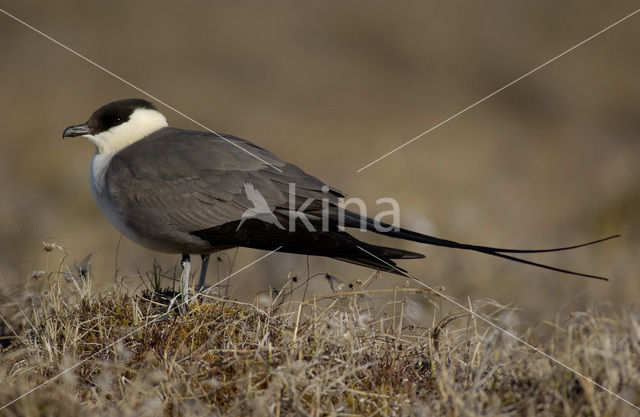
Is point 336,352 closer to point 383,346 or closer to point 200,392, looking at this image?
point 383,346

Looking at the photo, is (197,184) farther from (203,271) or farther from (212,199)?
(203,271)

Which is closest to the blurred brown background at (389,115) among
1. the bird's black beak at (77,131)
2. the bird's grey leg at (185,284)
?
the bird's black beak at (77,131)

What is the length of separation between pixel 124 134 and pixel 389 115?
9.32 metres

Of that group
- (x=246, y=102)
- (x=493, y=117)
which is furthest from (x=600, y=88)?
(x=246, y=102)

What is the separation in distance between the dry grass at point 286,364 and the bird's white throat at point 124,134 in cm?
107

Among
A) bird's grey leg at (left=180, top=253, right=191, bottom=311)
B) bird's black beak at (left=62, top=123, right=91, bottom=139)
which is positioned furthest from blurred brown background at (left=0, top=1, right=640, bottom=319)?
bird's grey leg at (left=180, top=253, right=191, bottom=311)

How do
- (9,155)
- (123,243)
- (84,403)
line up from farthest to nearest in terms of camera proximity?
1. (9,155)
2. (123,243)
3. (84,403)

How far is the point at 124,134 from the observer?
4.44 m

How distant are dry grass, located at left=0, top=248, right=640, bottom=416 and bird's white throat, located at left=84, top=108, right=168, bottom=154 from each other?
3.49 ft

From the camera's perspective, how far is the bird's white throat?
14.5ft

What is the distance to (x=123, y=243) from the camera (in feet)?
29.8

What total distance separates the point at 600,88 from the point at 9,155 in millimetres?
11377

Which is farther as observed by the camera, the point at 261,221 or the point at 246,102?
the point at 246,102

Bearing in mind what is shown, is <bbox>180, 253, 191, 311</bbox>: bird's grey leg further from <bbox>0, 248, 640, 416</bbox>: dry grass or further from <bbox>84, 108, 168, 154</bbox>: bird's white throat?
<bbox>84, 108, 168, 154</bbox>: bird's white throat
